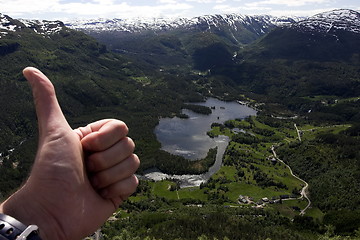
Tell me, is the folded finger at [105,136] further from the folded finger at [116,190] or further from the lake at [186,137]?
the lake at [186,137]

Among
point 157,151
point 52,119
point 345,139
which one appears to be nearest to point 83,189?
point 52,119

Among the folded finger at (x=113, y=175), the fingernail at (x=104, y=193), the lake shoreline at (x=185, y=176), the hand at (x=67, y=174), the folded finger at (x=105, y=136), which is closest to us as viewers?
the hand at (x=67, y=174)

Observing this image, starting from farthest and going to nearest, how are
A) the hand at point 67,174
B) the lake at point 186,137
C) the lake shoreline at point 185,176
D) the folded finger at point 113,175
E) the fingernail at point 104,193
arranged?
the lake at point 186,137 < the lake shoreline at point 185,176 < the fingernail at point 104,193 < the folded finger at point 113,175 < the hand at point 67,174

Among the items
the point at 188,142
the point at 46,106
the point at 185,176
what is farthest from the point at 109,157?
the point at 188,142

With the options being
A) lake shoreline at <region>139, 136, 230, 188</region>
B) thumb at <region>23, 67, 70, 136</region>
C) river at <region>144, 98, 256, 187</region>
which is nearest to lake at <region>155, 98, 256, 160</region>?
river at <region>144, 98, 256, 187</region>

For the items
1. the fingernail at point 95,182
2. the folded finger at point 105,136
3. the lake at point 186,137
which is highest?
the folded finger at point 105,136

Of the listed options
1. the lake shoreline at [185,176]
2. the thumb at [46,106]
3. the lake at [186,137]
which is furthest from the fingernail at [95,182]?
the lake at [186,137]

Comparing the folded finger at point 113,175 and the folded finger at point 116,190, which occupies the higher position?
the folded finger at point 113,175

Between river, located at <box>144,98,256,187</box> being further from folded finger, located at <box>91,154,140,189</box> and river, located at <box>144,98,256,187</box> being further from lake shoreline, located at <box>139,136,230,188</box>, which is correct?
folded finger, located at <box>91,154,140,189</box>

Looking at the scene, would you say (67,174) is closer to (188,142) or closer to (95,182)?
(95,182)
